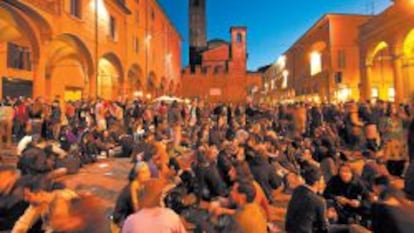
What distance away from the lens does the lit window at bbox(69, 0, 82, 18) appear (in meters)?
23.4

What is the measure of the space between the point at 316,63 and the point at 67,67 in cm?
2383

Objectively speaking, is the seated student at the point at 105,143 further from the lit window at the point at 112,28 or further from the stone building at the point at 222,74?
the stone building at the point at 222,74

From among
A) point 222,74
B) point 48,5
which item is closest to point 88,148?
point 48,5

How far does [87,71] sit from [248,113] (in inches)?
369

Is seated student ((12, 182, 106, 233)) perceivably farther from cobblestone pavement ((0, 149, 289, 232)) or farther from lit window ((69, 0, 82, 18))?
lit window ((69, 0, 82, 18))

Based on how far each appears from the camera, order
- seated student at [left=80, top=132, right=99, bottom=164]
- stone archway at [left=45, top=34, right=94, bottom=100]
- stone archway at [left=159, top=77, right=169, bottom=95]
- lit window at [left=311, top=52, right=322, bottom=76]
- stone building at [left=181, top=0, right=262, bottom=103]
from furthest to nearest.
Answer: stone building at [left=181, top=0, right=262, bottom=103] → stone archway at [left=159, top=77, right=169, bottom=95] → lit window at [left=311, top=52, right=322, bottom=76] → stone archway at [left=45, top=34, right=94, bottom=100] → seated student at [left=80, top=132, right=99, bottom=164]

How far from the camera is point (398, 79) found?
2469cm

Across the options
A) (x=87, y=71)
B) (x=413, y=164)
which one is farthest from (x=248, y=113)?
(x=413, y=164)

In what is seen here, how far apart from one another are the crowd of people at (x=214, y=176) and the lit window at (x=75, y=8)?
234 inches

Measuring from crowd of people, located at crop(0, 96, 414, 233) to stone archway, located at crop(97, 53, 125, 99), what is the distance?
1066 cm

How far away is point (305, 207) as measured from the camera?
5301 mm

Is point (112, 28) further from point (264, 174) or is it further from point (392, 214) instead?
point (392, 214)

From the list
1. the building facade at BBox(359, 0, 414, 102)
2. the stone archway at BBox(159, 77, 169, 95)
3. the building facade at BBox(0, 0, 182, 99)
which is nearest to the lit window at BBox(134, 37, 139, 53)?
the building facade at BBox(0, 0, 182, 99)

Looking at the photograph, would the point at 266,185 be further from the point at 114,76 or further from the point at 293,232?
the point at 114,76
